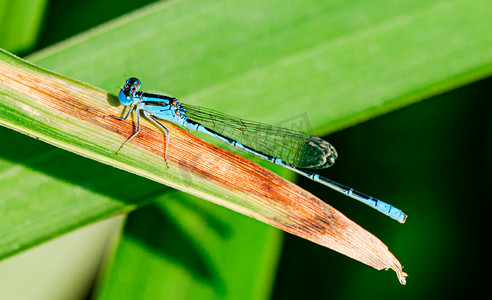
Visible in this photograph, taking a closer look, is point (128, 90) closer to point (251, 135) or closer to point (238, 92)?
point (238, 92)

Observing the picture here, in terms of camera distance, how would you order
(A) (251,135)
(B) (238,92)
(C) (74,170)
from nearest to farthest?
(C) (74,170) < (B) (238,92) < (A) (251,135)

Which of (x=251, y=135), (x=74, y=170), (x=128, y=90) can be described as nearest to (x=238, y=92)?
(x=251, y=135)

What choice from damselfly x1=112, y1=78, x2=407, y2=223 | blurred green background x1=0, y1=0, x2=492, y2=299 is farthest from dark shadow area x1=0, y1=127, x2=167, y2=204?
damselfly x1=112, y1=78, x2=407, y2=223

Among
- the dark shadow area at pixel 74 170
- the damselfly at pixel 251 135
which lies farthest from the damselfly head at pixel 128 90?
the dark shadow area at pixel 74 170

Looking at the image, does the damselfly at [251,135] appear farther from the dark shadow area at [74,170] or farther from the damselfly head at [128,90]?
the dark shadow area at [74,170]

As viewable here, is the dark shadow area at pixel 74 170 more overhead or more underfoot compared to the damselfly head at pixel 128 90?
more underfoot

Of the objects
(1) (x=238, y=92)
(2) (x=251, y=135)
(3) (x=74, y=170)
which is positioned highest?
(1) (x=238, y=92)

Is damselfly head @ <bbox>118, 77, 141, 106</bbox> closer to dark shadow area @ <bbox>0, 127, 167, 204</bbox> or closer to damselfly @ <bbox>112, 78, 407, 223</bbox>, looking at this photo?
damselfly @ <bbox>112, 78, 407, 223</bbox>

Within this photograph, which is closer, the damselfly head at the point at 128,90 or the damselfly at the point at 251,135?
the damselfly head at the point at 128,90
